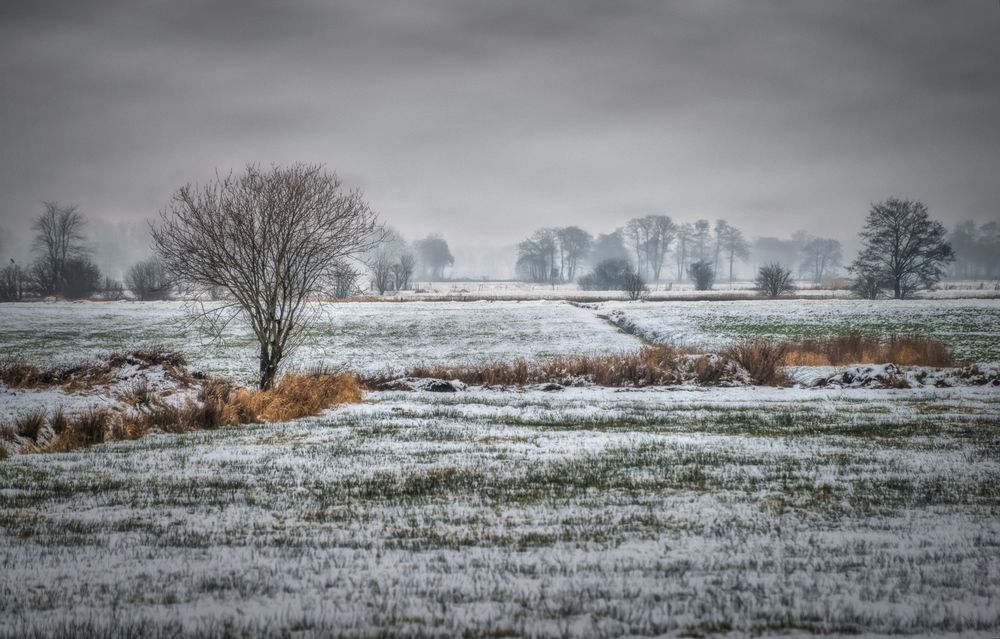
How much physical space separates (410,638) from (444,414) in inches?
483

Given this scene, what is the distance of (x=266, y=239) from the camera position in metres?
18.1

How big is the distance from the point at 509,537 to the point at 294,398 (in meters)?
12.5

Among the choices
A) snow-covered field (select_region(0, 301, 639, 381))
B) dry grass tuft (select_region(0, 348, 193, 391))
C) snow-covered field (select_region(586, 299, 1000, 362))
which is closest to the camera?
dry grass tuft (select_region(0, 348, 193, 391))

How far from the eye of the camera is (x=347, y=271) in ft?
64.0

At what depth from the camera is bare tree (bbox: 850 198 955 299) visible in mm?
69875

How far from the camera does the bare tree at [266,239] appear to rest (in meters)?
17.7

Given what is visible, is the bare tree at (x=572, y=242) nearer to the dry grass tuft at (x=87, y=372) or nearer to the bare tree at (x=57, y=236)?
the bare tree at (x=57, y=236)

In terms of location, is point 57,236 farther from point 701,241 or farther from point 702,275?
point 701,241

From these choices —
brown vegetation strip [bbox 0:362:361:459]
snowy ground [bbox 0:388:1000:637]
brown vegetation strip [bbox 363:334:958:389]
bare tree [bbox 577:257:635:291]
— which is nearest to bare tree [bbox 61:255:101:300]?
bare tree [bbox 577:257:635:291]

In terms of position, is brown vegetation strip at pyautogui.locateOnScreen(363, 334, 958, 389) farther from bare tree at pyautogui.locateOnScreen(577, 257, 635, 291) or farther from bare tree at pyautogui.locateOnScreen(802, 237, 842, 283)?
bare tree at pyautogui.locateOnScreen(802, 237, 842, 283)

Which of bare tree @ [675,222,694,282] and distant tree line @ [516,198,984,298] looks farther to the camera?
bare tree @ [675,222,694,282]

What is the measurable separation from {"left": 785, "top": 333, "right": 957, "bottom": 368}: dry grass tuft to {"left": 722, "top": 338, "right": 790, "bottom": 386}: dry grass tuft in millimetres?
2527

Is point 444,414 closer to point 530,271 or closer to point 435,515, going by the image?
point 435,515

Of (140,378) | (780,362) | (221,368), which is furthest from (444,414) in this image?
(221,368)
